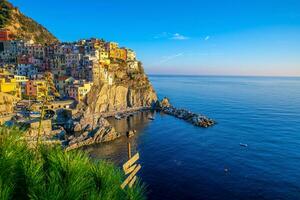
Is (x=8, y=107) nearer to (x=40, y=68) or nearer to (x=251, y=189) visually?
(x=40, y=68)

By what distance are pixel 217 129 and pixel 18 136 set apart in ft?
190

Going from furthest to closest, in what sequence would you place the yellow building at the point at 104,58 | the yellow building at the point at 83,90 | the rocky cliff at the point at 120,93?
the yellow building at the point at 104,58
the rocky cliff at the point at 120,93
the yellow building at the point at 83,90

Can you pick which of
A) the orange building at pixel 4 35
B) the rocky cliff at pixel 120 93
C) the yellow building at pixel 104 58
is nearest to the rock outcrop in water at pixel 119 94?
the rocky cliff at pixel 120 93

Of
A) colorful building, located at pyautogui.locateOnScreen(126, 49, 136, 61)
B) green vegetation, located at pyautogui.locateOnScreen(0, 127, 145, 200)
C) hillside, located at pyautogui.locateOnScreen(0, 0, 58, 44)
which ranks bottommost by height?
green vegetation, located at pyautogui.locateOnScreen(0, 127, 145, 200)

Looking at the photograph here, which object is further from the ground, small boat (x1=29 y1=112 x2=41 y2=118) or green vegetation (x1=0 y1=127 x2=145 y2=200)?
green vegetation (x1=0 y1=127 x2=145 y2=200)

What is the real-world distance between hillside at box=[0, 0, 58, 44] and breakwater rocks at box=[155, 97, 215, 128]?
6429 centimetres

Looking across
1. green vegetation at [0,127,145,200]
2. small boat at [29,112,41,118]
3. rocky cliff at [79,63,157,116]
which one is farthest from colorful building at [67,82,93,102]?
green vegetation at [0,127,145,200]

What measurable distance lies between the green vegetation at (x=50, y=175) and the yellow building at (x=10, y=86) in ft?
197

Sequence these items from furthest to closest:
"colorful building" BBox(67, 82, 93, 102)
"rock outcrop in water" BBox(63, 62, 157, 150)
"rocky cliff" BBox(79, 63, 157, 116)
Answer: "rocky cliff" BBox(79, 63, 157, 116)
"colorful building" BBox(67, 82, 93, 102)
"rock outcrop in water" BBox(63, 62, 157, 150)

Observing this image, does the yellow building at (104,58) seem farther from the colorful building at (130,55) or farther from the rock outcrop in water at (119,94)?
the colorful building at (130,55)

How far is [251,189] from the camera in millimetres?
30422

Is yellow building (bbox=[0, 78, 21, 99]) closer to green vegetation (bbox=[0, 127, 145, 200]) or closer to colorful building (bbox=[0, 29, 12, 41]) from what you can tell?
colorful building (bbox=[0, 29, 12, 41])

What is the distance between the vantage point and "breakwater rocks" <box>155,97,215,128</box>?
64.3 metres

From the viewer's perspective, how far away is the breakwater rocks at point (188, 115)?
6429 centimetres
